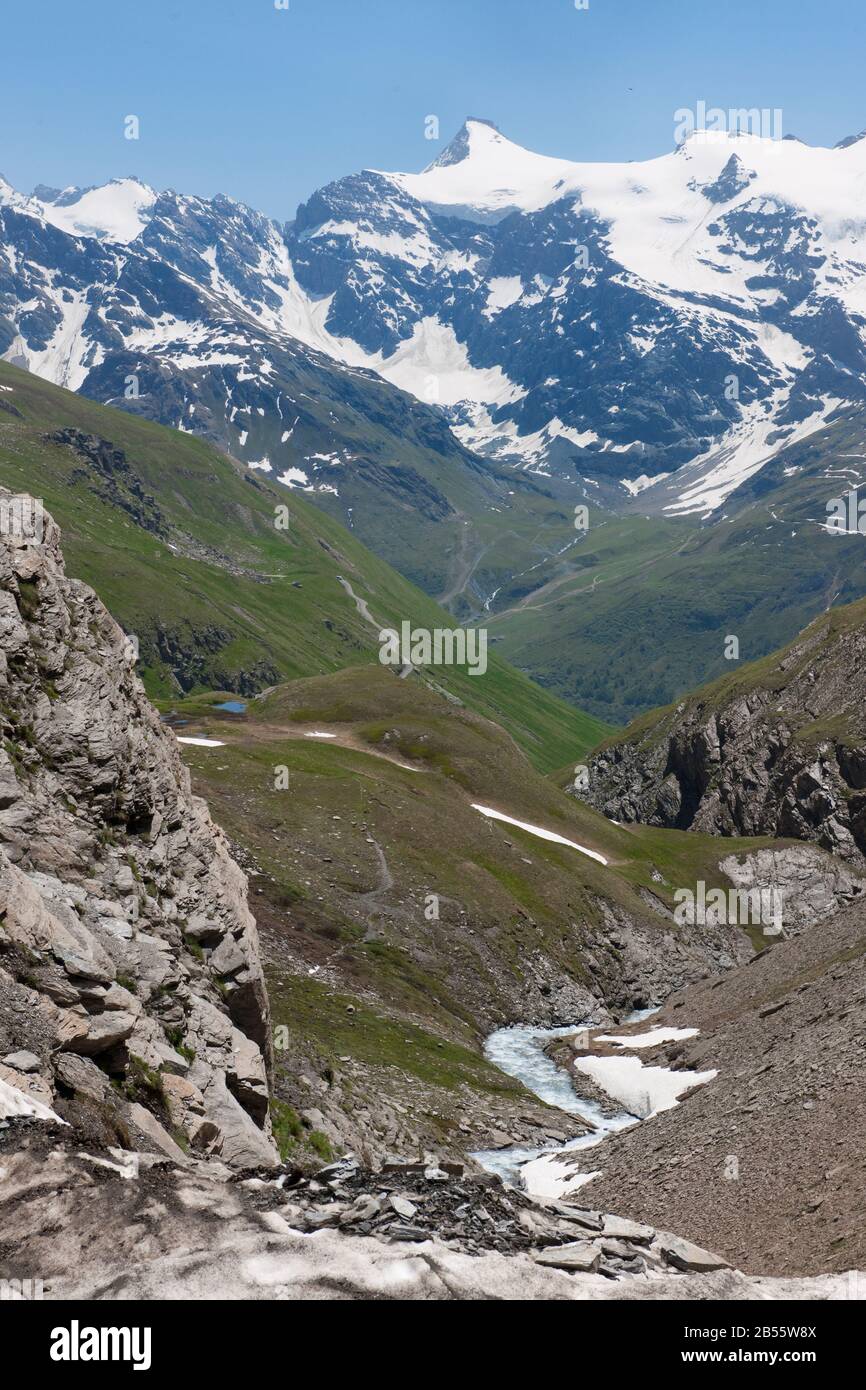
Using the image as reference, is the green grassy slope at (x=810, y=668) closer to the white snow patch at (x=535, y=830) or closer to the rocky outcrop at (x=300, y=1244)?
the white snow patch at (x=535, y=830)

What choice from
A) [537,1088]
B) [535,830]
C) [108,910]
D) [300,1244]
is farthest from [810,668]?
[300,1244]

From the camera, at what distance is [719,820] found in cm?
17788

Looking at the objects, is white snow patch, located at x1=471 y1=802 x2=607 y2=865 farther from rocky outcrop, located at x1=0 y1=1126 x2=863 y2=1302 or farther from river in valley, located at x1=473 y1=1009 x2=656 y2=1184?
rocky outcrop, located at x1=0 y1=1126 x2=863 y2=1302

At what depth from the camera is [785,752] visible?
550 ft

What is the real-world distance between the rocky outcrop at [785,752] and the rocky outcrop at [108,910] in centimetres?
13590

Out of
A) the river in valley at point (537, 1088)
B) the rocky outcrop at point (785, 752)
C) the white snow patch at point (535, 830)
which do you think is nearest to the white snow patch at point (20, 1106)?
the river in valley at point (537, 1088)

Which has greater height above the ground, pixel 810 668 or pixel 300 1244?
pixel 810 668

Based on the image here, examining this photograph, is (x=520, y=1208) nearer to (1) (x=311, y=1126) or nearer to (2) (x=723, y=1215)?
(2) (x=723, y=1215)

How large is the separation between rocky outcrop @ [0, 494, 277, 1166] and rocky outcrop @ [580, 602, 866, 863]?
135899mm

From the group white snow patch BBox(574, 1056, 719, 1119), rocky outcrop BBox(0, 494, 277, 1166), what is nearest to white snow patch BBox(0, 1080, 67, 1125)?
rocky outcrop BBox(0, 494, 277, 1166)

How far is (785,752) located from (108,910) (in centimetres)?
15339

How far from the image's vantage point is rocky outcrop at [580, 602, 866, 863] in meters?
157

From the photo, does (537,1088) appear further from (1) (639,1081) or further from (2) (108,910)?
(2) (108,910)
